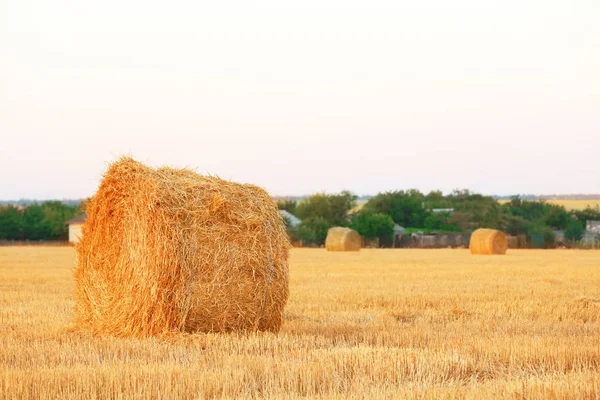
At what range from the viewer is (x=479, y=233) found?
37.1 m

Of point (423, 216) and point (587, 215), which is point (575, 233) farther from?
point (423, 216)

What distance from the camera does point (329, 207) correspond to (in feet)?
235

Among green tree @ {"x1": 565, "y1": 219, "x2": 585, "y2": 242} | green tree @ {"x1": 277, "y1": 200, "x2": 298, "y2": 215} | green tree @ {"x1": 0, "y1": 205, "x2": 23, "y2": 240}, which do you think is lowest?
green tree @ {"x1": 565, "y1": 219, "x2": 585, "y2": 242}

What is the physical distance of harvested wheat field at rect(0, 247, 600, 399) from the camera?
22.0 feet

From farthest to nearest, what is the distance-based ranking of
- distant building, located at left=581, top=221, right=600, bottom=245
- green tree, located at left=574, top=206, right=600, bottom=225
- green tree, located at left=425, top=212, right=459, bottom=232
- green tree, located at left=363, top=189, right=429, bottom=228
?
green tree, located at left=363, top=189, right=429, bottom=228
green tree, located at left=425, top=212, right=459, bottom=232
green tree, located at left=574, top=206, right=600, bottom=225
distant building, located at left=581, top=221, right=600, bottom=245

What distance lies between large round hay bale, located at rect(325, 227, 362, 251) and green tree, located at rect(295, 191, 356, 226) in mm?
27422

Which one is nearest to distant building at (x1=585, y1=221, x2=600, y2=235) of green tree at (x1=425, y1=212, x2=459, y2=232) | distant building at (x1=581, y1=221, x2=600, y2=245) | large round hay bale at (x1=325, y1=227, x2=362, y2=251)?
distant building at (x1=581, y1=221, x2=600, y2=245)

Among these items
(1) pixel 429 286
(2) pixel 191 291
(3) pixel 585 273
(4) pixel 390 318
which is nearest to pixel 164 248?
(2) pixel 191 291

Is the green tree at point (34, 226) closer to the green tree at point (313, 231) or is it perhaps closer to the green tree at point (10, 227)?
the green tree at point (10, 227)

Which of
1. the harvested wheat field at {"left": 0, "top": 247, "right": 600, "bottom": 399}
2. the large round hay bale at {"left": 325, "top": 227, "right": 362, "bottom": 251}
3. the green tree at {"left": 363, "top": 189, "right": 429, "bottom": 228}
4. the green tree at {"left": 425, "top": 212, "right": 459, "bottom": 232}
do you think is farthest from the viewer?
the green tree at {"left": 363, "top": 189, "right": 429, "bottom": 228}

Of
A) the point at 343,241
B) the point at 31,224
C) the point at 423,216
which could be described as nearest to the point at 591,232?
the point at 423,216

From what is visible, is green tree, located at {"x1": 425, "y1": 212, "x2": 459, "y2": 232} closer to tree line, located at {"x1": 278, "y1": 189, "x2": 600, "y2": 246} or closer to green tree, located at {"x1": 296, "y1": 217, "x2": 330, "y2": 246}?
tree line, located at {"x1": 278, "y1": 189, "x2": 600, "y2": 246}

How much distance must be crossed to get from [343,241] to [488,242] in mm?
7424

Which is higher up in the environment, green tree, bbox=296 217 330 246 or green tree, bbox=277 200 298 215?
green tree, bbox=277 200 298 215
